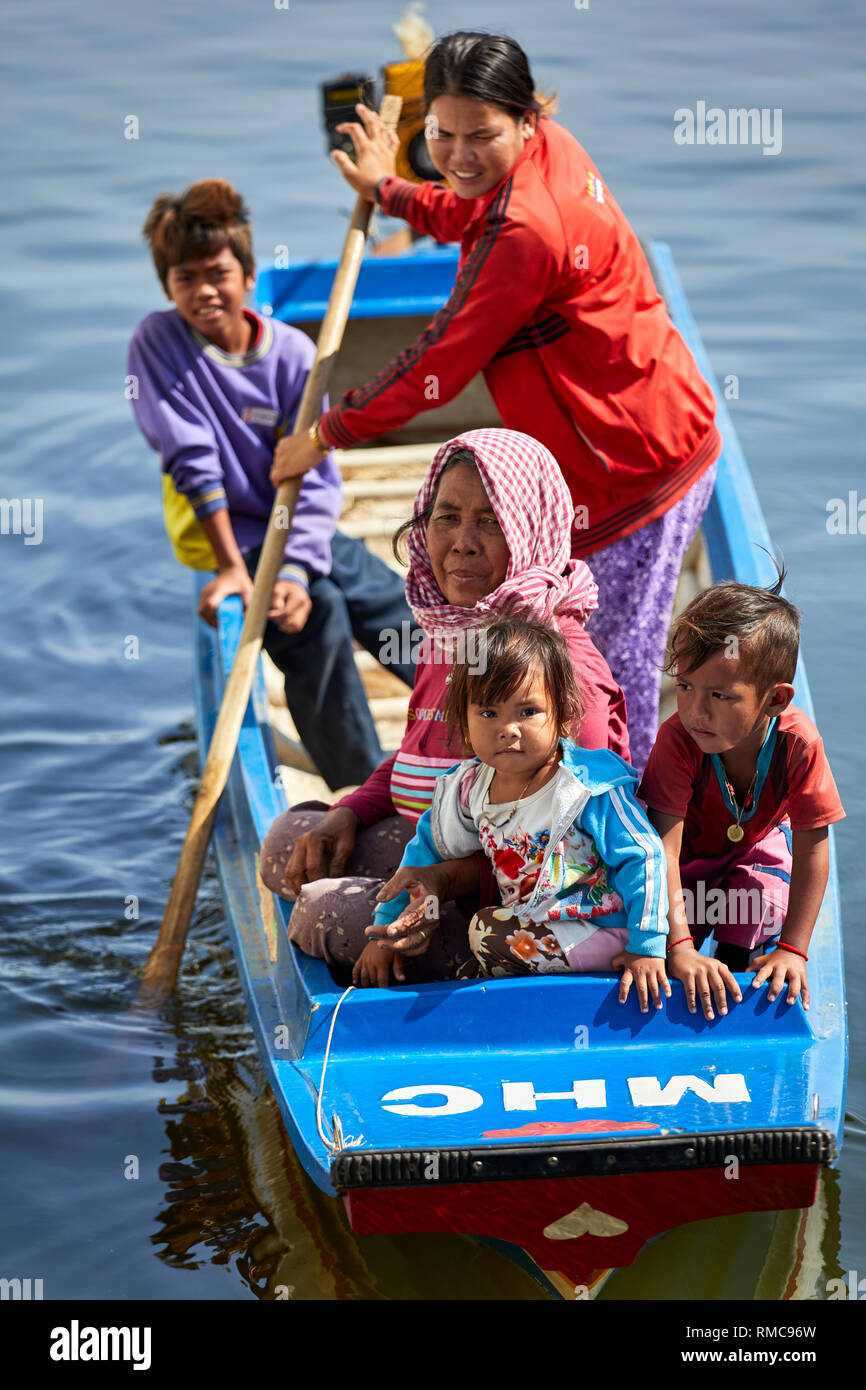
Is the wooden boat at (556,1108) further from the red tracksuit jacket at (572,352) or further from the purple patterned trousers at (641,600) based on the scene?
the red tracksuit jacket at (572,352)

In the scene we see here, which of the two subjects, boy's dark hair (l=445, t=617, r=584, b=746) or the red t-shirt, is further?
the red t-shirt

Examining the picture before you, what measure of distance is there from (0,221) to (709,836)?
10.7 m

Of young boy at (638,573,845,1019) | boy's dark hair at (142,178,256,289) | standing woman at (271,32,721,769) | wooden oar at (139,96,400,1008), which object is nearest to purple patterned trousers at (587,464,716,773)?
standing woman at (271,32,721,769)

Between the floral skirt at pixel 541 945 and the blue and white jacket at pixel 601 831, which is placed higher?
the blue and white jacket at pixel 601 831

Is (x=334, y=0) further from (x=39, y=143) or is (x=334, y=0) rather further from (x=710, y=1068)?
(x=710, y=1068)

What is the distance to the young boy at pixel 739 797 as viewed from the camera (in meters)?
2.35

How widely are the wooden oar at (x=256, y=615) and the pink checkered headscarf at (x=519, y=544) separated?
3.80ft

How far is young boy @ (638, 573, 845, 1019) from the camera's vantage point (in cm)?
235

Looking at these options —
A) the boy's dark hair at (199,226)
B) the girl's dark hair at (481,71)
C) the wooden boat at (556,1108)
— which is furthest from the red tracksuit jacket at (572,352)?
the wooden boat at (556,1108)

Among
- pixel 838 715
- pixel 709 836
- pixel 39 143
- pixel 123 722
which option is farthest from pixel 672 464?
pixel 39 143

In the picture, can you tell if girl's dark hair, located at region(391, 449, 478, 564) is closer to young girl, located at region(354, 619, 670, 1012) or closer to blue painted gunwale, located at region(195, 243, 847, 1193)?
young girl, located at region(354, 619, 670, 1012)

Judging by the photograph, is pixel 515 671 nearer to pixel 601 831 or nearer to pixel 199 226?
pixel 601 831

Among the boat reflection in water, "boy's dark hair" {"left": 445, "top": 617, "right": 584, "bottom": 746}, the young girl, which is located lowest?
the boat reflection in water

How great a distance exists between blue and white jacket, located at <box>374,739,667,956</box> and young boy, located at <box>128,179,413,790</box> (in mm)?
1554
